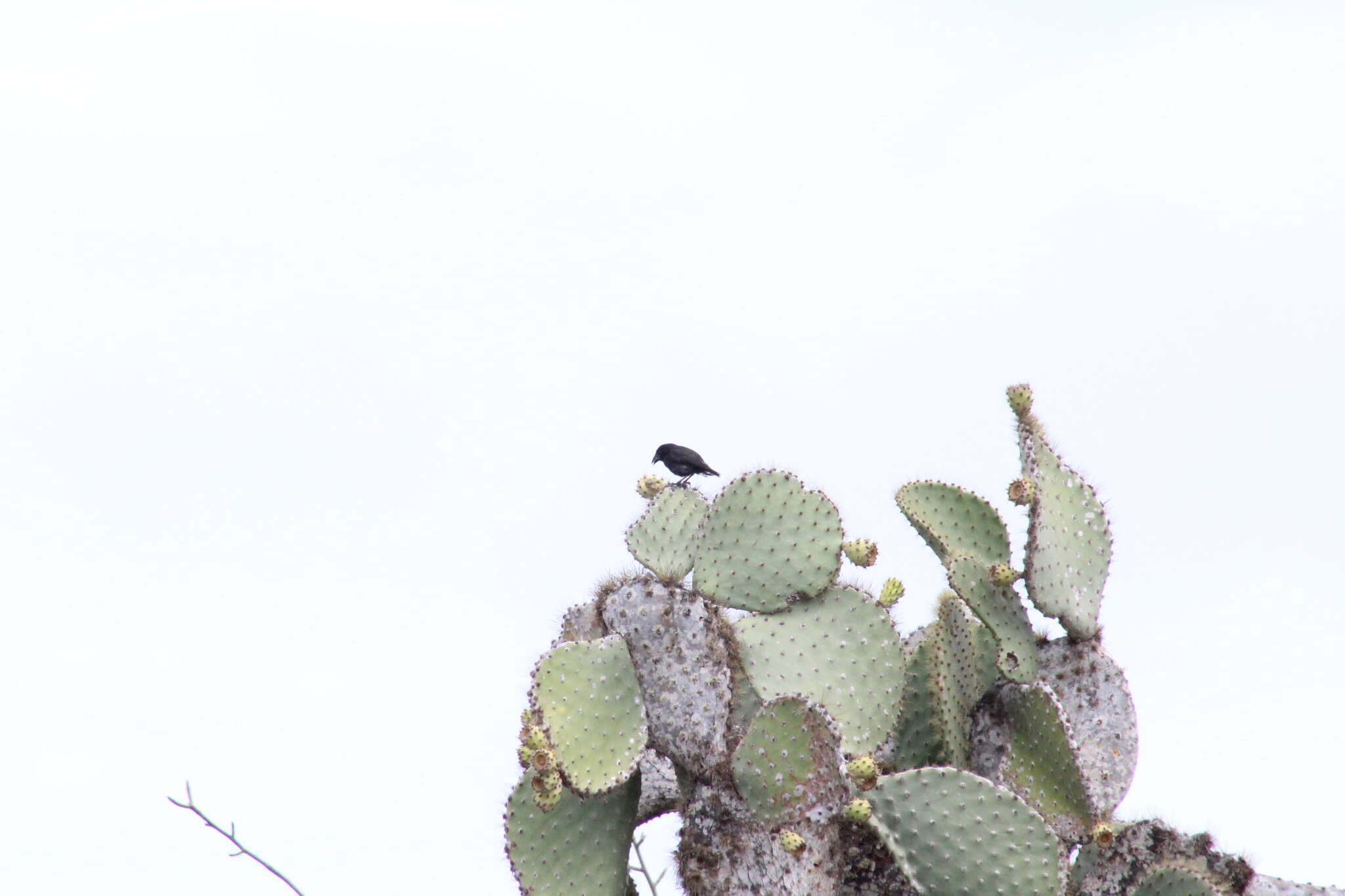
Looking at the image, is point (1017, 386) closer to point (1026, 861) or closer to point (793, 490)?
point (793, 490)

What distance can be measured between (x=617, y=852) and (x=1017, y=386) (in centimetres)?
223

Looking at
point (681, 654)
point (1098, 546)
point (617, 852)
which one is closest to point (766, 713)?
point (681, 654)

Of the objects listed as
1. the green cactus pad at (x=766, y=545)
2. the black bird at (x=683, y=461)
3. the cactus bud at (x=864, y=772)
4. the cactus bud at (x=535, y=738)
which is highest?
the black bird at (x=683, y=461)

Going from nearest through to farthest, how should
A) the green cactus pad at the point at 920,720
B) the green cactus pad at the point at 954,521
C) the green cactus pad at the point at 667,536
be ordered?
the green cactus pad at the point at 667,536, the green cactus pad at the point at 920,720, the green cactus pad at the point at 954,521

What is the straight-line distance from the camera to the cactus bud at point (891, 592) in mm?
6164

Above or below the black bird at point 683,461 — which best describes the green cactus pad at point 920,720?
below

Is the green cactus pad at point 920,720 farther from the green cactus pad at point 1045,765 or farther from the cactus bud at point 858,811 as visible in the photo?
the cactus bud at point 858,811

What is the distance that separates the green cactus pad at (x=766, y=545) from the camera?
6.02m

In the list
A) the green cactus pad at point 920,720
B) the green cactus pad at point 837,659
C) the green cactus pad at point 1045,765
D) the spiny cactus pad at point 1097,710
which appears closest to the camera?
the green cactus pad at point 837,659

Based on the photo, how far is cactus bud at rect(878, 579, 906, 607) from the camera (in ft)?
20.2

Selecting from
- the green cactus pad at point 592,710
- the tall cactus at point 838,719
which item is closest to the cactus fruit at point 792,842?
the tall cactus at point 838,719

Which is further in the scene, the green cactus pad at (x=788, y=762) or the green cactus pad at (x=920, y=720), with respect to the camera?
the green cactus pad at (x=920, y=720)

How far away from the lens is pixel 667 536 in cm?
608

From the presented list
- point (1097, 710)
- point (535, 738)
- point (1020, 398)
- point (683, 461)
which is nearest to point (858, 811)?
point (535, 738)
